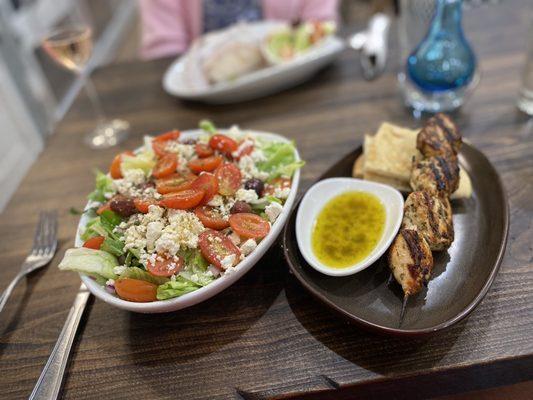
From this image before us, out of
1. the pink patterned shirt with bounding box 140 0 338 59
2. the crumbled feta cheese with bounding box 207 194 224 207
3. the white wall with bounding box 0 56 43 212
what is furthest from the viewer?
the white wall with bounding box 0 56 43 212

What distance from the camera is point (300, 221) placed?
50.1 inches

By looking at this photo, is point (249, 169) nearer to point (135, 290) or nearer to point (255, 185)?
point (255, 185)

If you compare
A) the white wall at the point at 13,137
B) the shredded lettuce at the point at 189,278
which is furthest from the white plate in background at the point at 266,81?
the white wall at the point at 13,137

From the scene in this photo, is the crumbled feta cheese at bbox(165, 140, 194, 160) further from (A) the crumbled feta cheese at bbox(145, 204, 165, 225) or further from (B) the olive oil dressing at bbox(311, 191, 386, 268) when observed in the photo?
(B) the olive oil dressing at bbox(311, 191, 386, 268)

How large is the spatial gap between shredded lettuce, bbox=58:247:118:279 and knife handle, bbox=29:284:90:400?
0.66 feet

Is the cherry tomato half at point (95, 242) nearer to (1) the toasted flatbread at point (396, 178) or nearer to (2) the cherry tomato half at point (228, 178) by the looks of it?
(2) the cherry tomato half at point (228, 178)

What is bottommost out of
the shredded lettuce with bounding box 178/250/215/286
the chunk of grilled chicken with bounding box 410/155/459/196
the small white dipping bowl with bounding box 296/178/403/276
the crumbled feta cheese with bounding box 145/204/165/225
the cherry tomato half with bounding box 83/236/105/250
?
the small white dipping bowl with bounding box 296/178/403/276

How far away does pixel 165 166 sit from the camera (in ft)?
4.46

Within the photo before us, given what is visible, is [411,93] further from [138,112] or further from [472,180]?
[138,112]

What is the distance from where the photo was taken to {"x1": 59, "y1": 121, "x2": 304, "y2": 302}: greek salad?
1.10 metres

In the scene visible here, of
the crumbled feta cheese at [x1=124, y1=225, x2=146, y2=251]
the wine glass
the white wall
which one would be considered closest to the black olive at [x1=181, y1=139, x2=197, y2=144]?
the crumbled feta cheese at [x1=124, y1=225, x2=146, y2=251]

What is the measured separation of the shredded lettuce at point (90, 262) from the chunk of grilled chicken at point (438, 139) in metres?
1.00

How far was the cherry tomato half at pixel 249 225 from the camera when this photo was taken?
3.78 ft

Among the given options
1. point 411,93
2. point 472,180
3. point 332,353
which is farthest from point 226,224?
point 411,93
